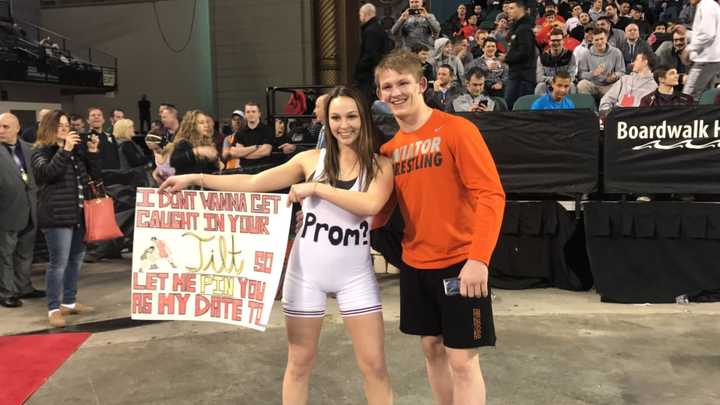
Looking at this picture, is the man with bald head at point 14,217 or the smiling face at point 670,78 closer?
the man with bald head at point 14,217

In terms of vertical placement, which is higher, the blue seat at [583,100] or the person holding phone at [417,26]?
the person holding phone at [417,26]

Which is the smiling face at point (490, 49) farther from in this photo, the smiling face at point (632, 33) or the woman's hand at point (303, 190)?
the woman's hand at point (303, 190)

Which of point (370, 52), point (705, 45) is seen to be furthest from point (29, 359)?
point (705, 45)

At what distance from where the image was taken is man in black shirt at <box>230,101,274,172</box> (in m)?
7.68

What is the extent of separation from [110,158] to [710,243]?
24.9 feet

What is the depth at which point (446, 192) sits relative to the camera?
8.97 ft

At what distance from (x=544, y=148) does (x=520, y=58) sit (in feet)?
8.61

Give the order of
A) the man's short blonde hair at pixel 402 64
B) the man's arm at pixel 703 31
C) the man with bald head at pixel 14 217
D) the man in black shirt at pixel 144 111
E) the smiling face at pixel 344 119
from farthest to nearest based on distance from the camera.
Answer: the man in black shirt at pixel 144 111, the man's arm at pixel 703 31, the man with bald head at pixel 14 217, the smiling face at pixel 344 119, the man's short blonde hair at pixel 402 64

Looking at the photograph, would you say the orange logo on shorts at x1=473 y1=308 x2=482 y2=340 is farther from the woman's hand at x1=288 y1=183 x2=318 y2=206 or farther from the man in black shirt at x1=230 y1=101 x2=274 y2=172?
the man in black shirt at x1=230 y1=101 x2=274 y2=172

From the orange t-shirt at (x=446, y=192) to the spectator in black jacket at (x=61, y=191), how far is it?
3736 millimetres

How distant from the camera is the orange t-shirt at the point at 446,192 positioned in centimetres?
260

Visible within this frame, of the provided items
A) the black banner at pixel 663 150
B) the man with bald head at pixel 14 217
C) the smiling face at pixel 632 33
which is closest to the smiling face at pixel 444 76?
the black banner at pixel 663 150

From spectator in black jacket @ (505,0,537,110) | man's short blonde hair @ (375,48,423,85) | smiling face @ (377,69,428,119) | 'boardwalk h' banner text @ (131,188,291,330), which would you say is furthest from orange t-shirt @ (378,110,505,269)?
spectator in black jacket @ (505,0,537,110)

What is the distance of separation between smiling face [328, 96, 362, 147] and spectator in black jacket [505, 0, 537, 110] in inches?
243
